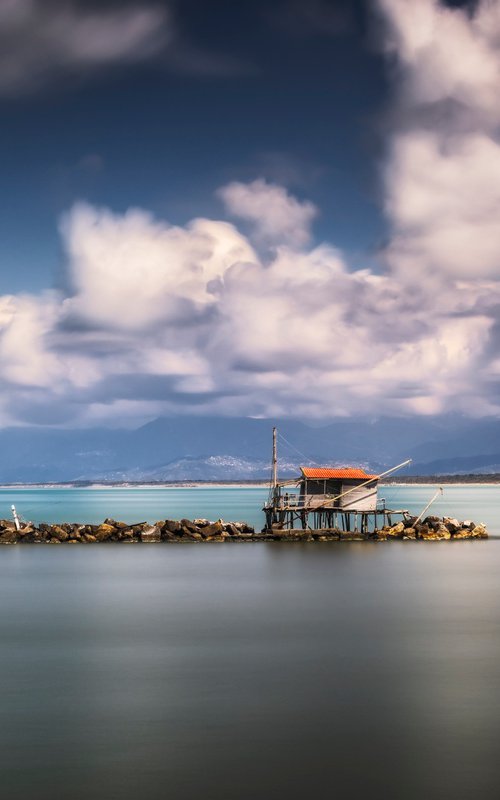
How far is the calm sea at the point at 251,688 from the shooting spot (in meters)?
15.4

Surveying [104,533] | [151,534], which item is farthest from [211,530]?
[104,533]

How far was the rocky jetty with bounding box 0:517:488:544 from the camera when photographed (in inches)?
2586

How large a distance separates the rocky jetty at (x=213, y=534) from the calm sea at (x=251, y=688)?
20.5 meters

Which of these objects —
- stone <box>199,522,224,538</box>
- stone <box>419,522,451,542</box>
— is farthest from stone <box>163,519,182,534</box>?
stone <box>419,522,451,542</box>

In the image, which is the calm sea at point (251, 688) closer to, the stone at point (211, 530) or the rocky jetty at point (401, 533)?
the rocky jetty at point (401, 533)

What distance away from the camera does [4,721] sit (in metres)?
18.8

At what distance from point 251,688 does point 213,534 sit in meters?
44.8

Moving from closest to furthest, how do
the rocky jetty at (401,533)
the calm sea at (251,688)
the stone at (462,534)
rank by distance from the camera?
the calm sea at (251,688) < the rocky jetty at (401,533) < the stone at (462,534)

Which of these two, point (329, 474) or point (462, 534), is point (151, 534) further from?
point (462, 534)

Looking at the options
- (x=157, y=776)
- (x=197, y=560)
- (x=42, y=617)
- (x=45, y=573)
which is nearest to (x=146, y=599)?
(x=42, y=617)

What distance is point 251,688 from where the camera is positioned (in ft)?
71.0

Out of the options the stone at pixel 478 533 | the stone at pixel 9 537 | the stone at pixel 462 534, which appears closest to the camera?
the stone at pixel 462 534

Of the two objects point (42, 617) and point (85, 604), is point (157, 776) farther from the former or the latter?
point (85, 604)

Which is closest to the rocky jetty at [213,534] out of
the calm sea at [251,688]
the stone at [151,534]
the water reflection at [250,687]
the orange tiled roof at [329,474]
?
the stone at [151,534]
